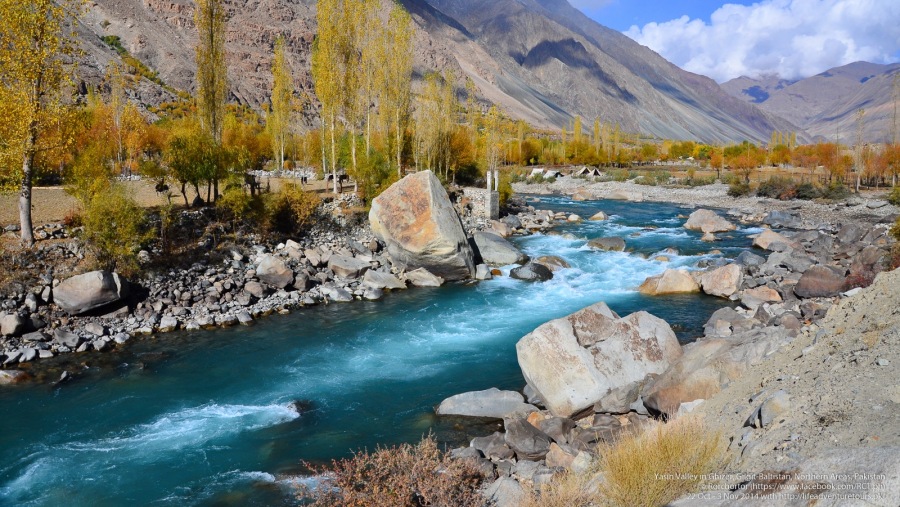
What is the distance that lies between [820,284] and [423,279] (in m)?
15.6

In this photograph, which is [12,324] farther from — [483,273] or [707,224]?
[707,224]

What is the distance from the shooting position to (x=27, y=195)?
19359 mm

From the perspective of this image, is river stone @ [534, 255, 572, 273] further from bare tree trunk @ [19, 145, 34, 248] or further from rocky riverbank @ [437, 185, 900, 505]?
bare tree trunk @ [19, 145, 34, 248]

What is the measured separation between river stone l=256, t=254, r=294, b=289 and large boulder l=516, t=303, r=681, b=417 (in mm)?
12934

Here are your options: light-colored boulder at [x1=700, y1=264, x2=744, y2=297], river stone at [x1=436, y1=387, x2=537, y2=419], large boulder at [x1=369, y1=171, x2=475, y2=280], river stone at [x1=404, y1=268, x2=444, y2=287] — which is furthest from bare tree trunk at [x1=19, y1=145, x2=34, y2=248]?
light-colored boulder at [x1=700, y1=264, x2=744, y2=297]

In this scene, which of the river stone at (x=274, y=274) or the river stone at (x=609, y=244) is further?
the river stone at (x=609, y=244)

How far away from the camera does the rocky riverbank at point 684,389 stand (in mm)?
7379

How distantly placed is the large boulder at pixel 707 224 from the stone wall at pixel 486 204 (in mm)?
13585

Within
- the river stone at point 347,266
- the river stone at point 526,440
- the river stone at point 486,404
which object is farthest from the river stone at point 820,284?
the river stone at point 347,266

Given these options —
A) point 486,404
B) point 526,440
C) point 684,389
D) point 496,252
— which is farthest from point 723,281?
point 526,440

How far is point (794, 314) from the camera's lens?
1709 centimetres

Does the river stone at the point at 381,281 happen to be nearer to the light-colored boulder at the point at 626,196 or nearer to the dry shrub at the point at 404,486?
the dry shrub at the point at 404,486

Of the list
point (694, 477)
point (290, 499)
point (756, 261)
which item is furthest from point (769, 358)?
point (756, 261)

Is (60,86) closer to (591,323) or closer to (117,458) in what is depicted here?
(117,458)
